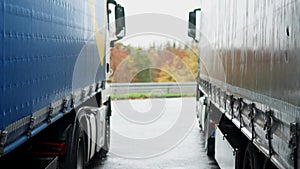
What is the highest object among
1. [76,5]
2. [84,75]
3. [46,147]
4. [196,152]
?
[76,5]

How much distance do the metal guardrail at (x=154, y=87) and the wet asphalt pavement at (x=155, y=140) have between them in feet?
22.8

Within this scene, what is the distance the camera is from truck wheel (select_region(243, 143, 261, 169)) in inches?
283

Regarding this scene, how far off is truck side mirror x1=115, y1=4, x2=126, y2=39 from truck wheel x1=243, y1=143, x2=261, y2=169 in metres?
9.39

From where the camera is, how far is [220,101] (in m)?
11.6

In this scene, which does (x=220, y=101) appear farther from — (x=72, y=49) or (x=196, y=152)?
(x=196, y=152)

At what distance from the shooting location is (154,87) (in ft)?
128

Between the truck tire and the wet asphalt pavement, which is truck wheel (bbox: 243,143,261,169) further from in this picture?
the wet asphalt pavement

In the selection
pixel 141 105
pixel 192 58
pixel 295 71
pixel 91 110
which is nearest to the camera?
pixel 295 71

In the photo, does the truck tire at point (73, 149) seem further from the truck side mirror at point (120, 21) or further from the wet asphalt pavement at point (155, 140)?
the truck side mirror at point (120, 21)

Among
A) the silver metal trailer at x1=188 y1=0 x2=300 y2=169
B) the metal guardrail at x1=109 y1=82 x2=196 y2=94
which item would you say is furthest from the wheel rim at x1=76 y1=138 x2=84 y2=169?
the metal guardrail at x1=109 y1=82 x2=196 y2=94

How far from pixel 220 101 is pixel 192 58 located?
85.3 ft

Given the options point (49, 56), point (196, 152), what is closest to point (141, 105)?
point (196, 152)

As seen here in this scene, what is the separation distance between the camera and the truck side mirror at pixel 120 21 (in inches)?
664

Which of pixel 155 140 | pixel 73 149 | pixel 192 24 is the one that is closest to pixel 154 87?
pixel 192 24
